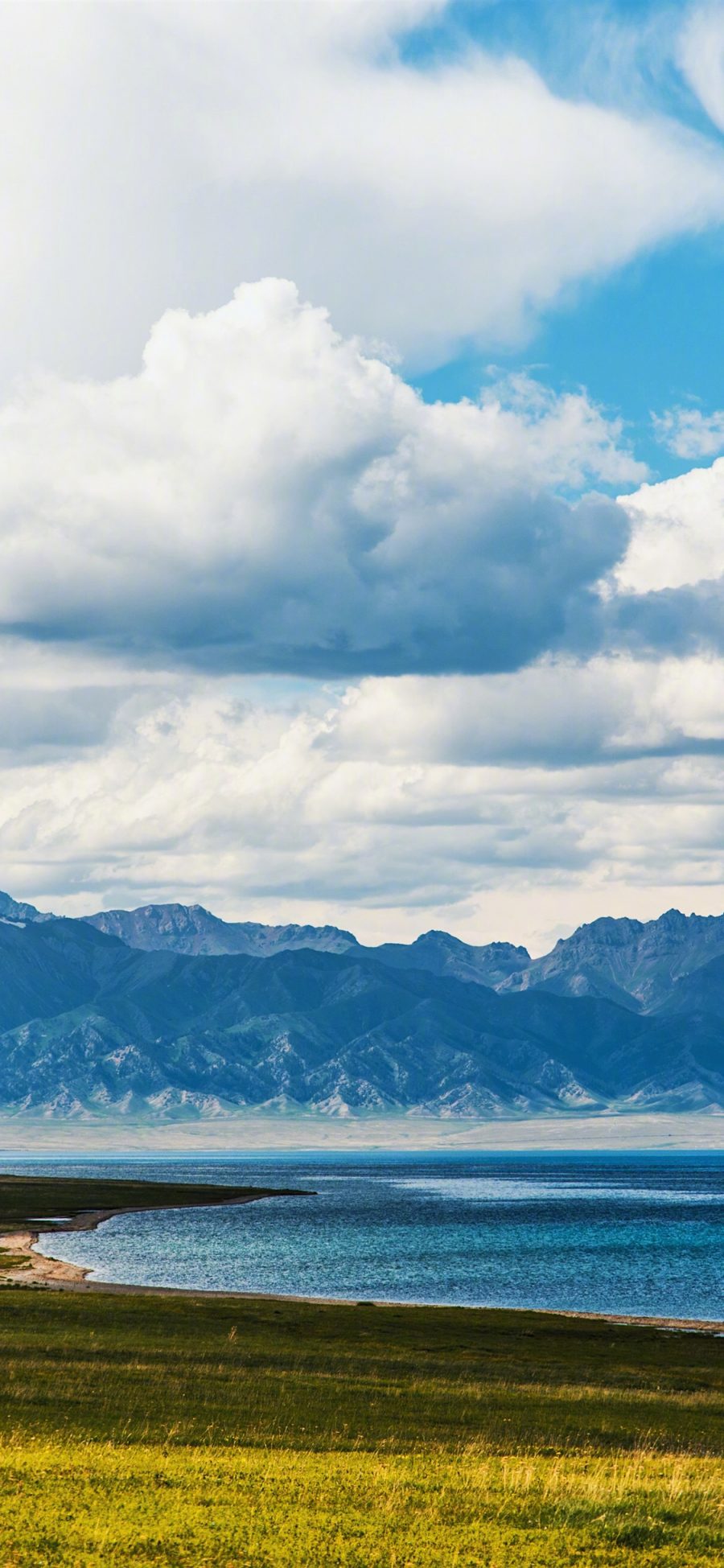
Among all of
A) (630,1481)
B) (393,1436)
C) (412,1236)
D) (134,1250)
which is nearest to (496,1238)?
(412,1236)

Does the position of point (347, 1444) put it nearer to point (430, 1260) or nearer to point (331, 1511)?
point (331, 1511)

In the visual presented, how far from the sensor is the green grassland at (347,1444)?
25.6 meters

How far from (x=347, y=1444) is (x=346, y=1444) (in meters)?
0.04

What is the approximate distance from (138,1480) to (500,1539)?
887cm

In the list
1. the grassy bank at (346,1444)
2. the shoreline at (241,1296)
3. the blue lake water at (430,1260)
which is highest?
the grassy bank at (346,1444)

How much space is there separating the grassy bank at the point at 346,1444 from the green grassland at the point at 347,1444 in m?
0.10

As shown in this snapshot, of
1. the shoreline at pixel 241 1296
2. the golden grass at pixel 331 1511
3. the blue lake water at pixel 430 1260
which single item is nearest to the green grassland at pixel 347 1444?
the golden grass at pixel 331 1511

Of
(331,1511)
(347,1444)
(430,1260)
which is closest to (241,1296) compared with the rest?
(430,1260)

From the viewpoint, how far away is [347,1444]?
40.2 meters

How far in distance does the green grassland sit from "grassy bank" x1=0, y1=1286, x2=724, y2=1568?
0.10 metres

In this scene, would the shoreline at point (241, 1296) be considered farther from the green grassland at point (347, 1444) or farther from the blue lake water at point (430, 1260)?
the green grassland at point (347, 1444)

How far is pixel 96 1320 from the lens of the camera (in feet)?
247

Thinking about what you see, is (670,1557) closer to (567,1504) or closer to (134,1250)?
(567,1504)

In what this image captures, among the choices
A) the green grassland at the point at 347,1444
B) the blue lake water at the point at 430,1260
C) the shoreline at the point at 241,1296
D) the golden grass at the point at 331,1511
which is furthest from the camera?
the blue lake water at the point at 430,1260
